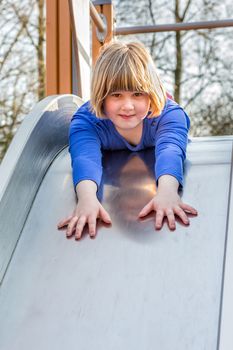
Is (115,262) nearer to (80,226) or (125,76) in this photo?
(80,226)

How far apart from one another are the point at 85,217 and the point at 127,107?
10.3 inches

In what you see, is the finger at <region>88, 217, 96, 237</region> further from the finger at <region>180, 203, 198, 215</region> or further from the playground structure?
the finger at <region>180, 203, 198, 215</region>

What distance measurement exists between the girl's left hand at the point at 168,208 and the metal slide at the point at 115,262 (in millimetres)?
15

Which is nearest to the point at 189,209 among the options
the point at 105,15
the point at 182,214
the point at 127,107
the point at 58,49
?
the point at 182,214

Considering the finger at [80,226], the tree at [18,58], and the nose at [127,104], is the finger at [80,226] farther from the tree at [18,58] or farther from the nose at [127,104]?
the tree at [18,58]

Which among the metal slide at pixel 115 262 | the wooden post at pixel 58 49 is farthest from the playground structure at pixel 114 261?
the wooden post at pixel 58 49

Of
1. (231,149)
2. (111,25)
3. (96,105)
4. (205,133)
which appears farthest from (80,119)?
(205,133)

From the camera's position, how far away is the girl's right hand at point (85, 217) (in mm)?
1162

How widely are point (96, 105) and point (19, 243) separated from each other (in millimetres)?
347

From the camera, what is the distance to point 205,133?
4633mm

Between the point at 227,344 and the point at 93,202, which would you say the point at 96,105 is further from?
the point at 227,344

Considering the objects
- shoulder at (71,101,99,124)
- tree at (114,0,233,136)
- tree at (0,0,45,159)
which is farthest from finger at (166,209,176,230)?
tree at (0,0,45,159)

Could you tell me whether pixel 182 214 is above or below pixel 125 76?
below

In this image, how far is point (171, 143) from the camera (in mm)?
1318
